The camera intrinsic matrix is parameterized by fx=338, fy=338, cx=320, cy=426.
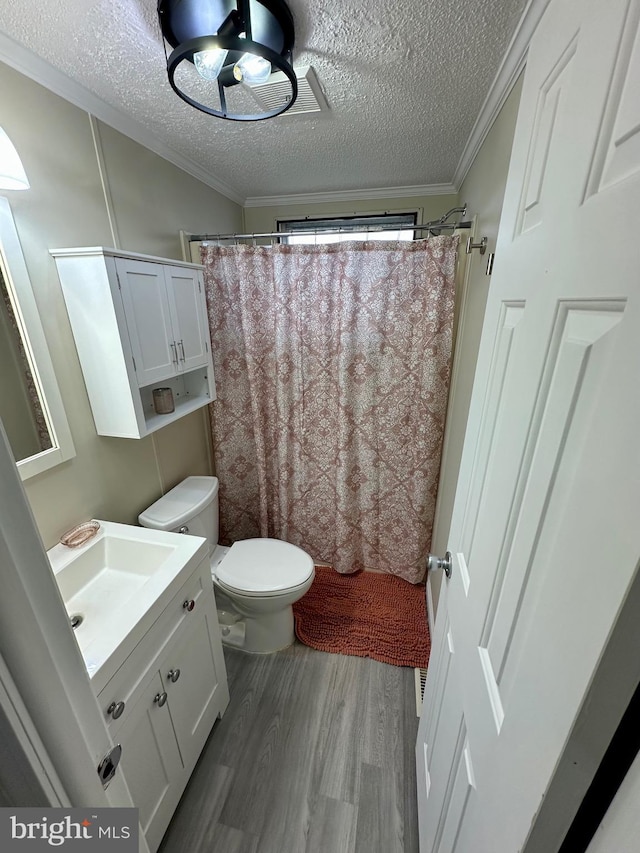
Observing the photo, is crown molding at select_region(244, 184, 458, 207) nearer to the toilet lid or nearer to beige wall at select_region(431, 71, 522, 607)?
beige wall at select_region(431, 71, 522, 607)

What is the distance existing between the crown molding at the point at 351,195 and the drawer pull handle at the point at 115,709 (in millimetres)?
2480

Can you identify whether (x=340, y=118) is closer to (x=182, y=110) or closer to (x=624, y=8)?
(x=182, y=110)

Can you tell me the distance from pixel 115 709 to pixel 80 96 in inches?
72.8

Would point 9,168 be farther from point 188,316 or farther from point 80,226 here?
point 188,316

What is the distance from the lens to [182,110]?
1.23 m

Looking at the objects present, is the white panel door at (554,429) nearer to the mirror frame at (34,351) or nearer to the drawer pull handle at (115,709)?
the drawer pull handle at (115,709)

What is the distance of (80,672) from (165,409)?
1167 mm

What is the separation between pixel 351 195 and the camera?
6.71ft

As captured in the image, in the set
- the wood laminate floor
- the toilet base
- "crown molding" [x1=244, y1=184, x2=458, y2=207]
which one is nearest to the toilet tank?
the toilet base

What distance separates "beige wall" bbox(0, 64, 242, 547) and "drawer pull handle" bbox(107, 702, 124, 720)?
1.98 feet

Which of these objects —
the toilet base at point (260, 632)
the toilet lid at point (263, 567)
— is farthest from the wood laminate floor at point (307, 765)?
the toilet lid at point (263, 567)

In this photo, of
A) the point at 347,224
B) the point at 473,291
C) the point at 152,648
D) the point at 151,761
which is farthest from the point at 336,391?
the point at 151,761

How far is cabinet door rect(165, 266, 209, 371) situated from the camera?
147 cm

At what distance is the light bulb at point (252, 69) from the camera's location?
0.91m
